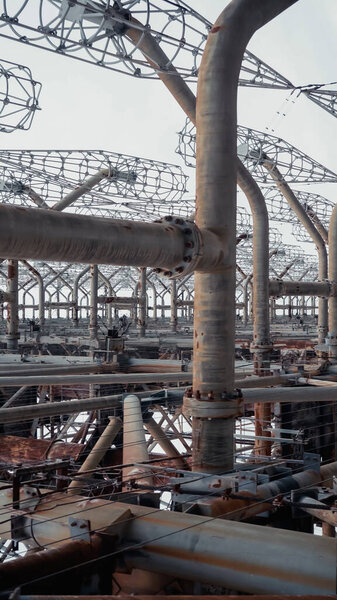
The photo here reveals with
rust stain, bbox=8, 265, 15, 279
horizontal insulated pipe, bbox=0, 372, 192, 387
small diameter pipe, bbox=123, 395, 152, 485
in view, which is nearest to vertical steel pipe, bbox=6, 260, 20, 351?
rust stain, bbox=8, 265, 15, 279

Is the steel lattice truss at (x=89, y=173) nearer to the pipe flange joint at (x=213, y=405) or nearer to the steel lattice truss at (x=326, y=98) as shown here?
the steel lattice truss at (x=326, y=98)

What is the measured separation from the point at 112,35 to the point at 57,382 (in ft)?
21.0

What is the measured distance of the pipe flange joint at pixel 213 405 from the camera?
224 inches

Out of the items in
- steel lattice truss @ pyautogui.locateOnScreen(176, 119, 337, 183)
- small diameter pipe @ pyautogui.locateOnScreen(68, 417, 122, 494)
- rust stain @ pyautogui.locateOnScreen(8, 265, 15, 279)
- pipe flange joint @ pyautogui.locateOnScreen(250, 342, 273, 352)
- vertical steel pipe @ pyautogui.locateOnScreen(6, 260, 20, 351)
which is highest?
steel lattice truss @ pyautogui.locateOnScreen(176, 119, 337, 183)

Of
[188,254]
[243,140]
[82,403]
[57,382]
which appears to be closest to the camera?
[188,254]

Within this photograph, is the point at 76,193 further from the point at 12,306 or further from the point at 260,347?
the point at 260,347

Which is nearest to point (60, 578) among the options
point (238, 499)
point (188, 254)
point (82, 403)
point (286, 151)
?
point (238, 499)

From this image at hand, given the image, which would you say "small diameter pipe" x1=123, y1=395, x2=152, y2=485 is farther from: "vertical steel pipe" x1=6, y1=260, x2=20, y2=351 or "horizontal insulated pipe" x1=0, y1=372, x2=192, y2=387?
"vertical steel pipe" x1=6, y1=260, x2=20, y2=351

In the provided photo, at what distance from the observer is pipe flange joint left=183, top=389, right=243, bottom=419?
5.70m

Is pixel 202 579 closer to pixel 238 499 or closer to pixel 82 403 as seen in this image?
pixel 238 499

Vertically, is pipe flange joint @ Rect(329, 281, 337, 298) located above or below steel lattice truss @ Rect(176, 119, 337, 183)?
below

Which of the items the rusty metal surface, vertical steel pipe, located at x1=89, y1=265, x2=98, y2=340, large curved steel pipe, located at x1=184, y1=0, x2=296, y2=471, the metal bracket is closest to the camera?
the metal bracket

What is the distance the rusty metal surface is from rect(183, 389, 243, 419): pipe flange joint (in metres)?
5.00

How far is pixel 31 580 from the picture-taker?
2645 mm
